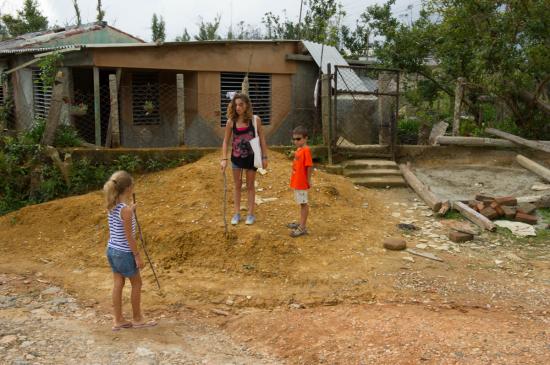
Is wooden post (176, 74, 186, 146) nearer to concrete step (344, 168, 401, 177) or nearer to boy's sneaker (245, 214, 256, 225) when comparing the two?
concrete step (344, 168, 401, 177)

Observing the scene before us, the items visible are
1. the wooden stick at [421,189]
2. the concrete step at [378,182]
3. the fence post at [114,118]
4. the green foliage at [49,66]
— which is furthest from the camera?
the concrete step at [378,182]

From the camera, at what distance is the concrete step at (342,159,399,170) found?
9.68 m

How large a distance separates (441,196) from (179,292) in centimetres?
503

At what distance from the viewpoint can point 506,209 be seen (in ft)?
24.5

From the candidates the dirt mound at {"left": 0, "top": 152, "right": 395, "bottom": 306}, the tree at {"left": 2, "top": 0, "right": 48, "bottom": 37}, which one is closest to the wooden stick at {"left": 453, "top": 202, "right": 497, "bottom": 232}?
the dirt mound at {"left": 0, "top": 152, "right": 395, "bottom": 306}

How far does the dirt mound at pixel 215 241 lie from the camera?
539 cm

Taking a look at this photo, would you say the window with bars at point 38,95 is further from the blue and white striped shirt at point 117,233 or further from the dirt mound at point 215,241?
the blue and white striped shirt at point 117,233

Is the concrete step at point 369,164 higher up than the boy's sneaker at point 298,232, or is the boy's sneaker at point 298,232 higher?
the concrete step at point 369,164

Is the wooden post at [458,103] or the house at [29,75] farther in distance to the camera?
the house at [29,75]

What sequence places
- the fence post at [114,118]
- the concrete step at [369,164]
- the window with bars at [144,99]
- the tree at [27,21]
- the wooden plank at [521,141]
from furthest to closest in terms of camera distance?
the tree at [27,21] < the window with bars at [144,99] < the wooden plank at [521,141] < the concrete step at [369,164] < the fence post at [114,118]

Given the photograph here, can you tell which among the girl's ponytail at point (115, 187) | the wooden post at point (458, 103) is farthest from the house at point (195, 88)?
the girl's ponytail at point (115, 187)

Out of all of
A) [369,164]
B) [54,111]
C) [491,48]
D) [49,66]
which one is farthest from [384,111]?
[49,66]

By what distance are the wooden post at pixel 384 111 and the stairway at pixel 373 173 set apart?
776 mm

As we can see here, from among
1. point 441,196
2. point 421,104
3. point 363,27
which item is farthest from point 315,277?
point 363,27
